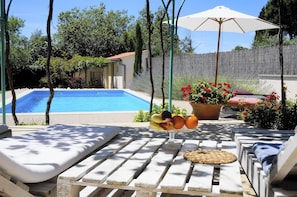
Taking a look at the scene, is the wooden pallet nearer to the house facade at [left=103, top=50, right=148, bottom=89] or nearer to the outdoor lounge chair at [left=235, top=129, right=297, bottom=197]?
the outdoor lounge chair at [left=235, top=129, right=297, bottom=197]

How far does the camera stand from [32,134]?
3152 mm

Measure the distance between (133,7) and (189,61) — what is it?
2104 centimetres

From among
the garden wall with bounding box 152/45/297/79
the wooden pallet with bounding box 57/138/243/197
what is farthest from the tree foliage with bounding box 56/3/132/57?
the wooden pallet with bounding box 57/138/243/197

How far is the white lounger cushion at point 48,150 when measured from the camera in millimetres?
2010

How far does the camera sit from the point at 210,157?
7.79 ft

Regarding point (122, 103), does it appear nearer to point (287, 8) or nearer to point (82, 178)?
point (82, 178)

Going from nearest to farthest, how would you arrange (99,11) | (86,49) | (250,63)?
1. (250,63)
2. (86,49)
3. (99,11)

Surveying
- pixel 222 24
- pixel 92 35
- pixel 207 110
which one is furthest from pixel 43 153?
pixel 92 35

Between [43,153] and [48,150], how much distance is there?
10 cm

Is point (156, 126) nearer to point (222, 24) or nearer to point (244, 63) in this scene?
point (222, 24)

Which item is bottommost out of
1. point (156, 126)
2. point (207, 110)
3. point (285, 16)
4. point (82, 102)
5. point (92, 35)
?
point (82, 102)

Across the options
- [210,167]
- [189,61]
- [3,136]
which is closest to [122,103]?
[189,61]

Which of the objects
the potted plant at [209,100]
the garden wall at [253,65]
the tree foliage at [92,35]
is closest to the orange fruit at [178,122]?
the potted plant at [209,100]

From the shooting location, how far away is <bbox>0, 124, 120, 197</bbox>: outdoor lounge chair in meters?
1.95
